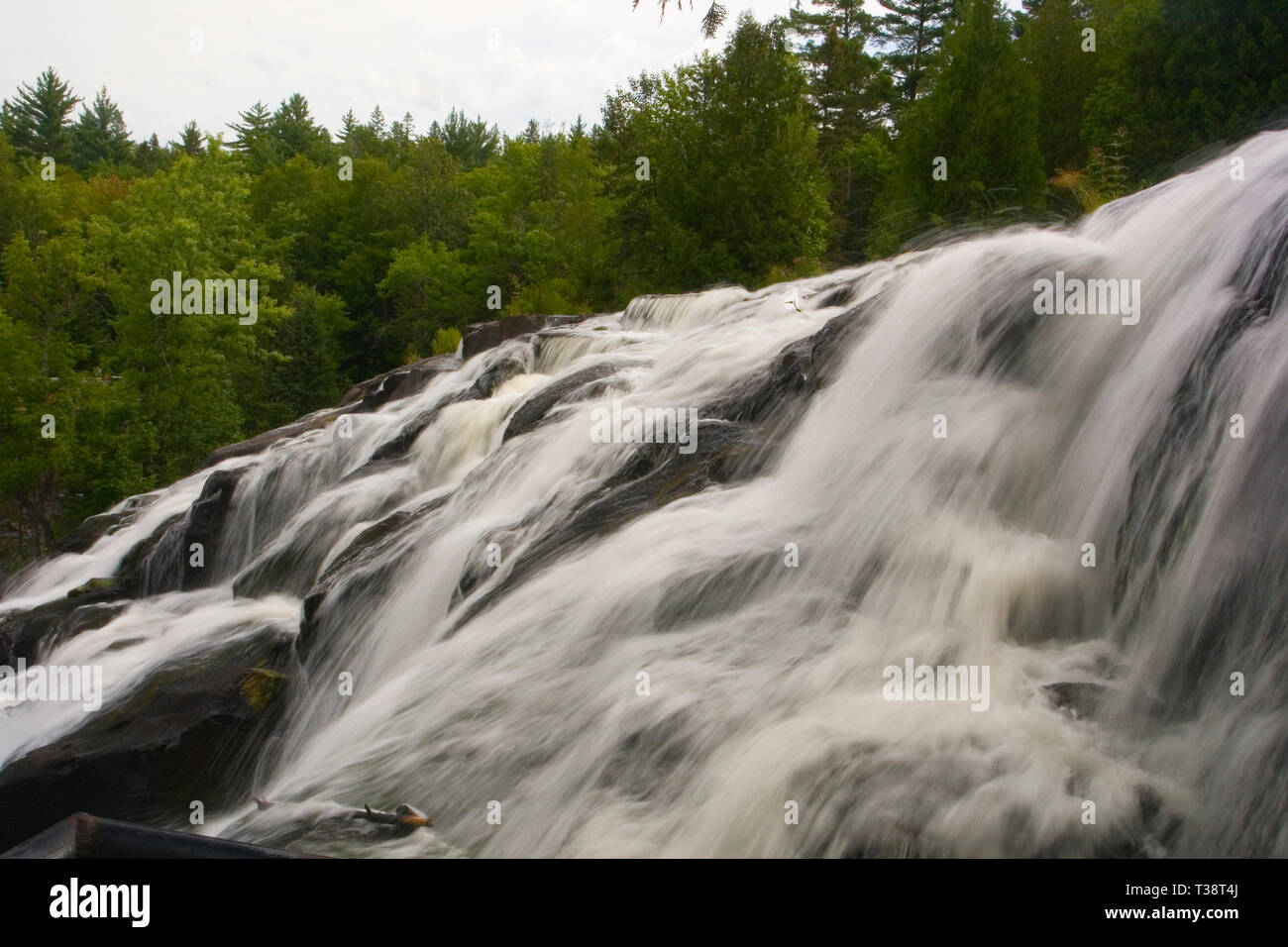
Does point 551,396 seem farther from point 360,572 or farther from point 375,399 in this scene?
point 375,399

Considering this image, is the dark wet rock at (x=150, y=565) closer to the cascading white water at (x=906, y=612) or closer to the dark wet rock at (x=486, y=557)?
the cascading white water at (x=906, y=612)

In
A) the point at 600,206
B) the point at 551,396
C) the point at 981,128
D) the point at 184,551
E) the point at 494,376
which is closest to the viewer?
the point at 551,396

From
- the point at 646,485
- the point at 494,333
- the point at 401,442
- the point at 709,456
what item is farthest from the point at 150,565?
the point at 709,456

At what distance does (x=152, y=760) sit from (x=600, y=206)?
3428cm

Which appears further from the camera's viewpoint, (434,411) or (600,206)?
(600,206)

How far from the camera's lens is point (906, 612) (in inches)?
265

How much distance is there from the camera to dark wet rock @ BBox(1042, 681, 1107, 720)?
5.59 meters

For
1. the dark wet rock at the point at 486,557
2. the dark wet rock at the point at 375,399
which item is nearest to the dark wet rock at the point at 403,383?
the dark wet rock at the point at 375,399

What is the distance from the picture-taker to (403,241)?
59.6 metres

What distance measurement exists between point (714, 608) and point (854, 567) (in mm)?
961

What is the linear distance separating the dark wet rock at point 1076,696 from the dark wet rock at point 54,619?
11.2m

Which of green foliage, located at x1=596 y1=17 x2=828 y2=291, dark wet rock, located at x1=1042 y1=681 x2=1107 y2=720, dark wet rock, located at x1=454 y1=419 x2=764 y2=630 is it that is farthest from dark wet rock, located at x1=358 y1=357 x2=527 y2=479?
green foliage, located at x1=596 y1=17 x2=828 y2=291

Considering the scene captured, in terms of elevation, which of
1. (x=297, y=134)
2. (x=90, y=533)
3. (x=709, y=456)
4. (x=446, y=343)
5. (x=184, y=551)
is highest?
(x=297, y=134)
